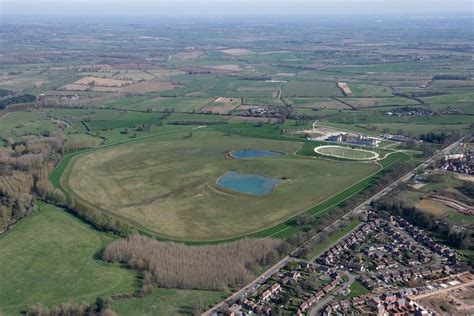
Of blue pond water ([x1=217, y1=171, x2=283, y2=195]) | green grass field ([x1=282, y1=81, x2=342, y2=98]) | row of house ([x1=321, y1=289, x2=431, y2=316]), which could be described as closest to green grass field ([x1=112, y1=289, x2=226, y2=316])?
row of house ([x1=321, y1=289, x2=431, y2=316])

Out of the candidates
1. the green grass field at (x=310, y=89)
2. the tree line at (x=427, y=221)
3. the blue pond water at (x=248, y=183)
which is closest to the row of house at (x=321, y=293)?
the tree line at (x=427, y=221)

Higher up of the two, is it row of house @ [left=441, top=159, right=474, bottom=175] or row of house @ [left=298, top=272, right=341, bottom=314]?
row of house @ [left=441, top=159, right=474, bottom=175]

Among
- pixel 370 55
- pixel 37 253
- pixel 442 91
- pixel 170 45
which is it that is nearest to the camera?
pixel 37 253

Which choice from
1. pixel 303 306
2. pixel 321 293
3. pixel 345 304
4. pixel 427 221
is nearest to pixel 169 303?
pixel 303 306

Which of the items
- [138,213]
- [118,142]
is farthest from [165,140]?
[138,213]

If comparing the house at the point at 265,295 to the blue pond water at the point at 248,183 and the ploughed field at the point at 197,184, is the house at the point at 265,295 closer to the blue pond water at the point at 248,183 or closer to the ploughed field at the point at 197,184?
the ploughed field at the point at 197,184

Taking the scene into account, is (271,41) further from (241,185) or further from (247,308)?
(247,308)

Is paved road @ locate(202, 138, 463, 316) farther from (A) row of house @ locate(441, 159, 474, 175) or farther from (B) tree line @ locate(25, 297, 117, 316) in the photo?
(B) tree line @ locate(25, 297, 117, 316)
